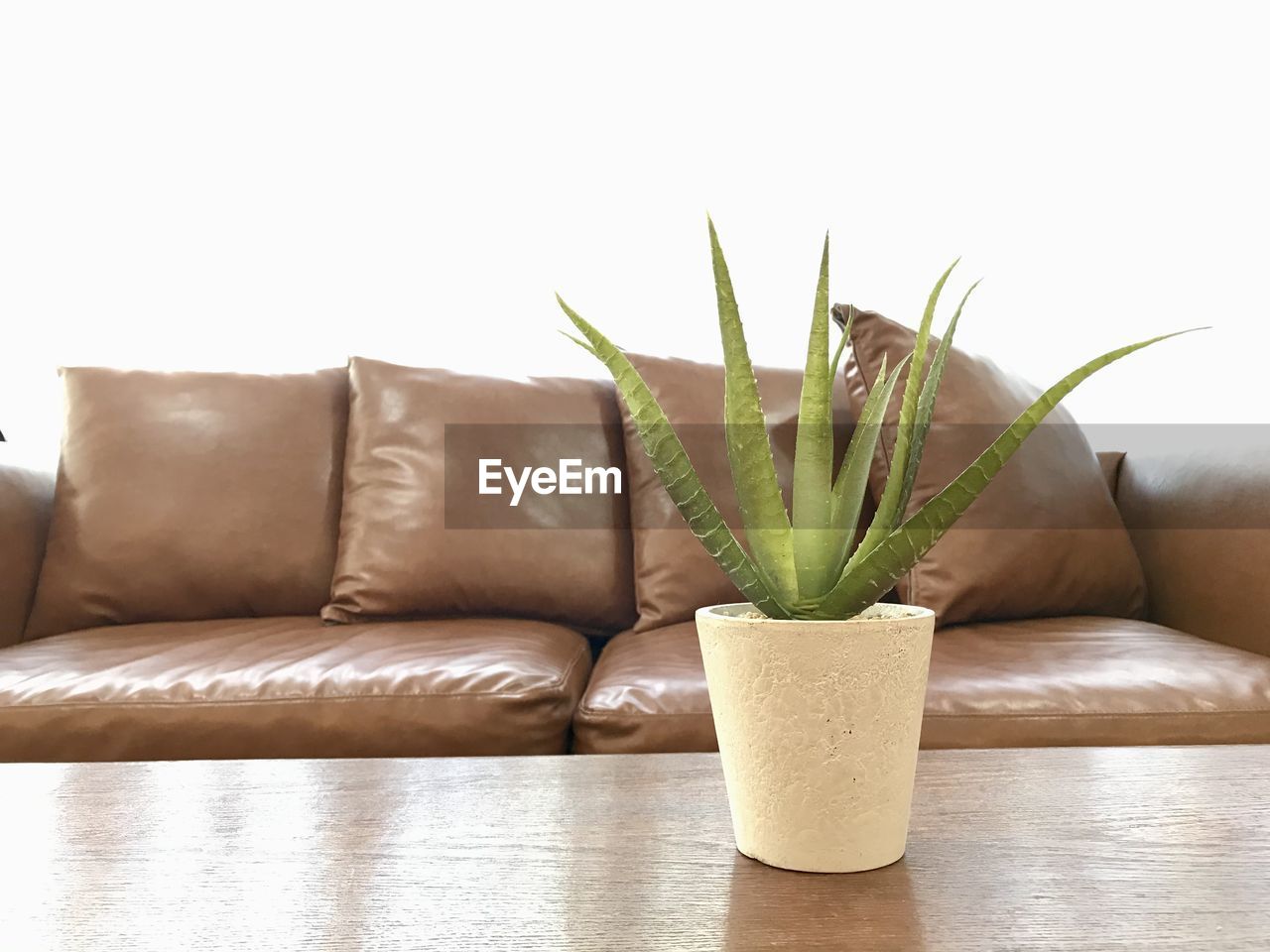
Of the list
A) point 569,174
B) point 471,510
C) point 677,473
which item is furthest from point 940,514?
point 569,174

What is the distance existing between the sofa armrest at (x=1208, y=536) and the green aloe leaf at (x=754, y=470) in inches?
47.1

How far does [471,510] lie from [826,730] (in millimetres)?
1320

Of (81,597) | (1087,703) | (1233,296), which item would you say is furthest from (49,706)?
(1233,296)

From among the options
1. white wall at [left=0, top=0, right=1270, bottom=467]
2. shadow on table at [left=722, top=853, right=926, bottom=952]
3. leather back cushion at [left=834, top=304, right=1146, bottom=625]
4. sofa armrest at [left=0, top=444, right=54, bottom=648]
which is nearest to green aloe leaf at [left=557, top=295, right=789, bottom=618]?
shadow on table at [left=722, top=853, right=926, bottom=952]

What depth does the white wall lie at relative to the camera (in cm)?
238

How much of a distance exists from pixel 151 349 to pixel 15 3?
0.92 m

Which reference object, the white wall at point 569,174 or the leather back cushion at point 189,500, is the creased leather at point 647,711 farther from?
the white wall at point 569,174

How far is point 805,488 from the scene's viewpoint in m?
0.54

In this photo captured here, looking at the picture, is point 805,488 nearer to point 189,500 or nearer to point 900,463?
point 900,463

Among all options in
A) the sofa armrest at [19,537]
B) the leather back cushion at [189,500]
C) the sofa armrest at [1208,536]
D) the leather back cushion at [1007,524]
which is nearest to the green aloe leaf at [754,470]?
the leather back cushion at [1007,524]

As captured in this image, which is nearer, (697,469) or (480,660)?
(480,660)

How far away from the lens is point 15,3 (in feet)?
7.92

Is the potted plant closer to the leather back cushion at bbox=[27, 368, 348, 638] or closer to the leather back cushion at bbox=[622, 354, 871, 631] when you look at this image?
the leather back cushion at bbox=[622, 354, 871, 631]

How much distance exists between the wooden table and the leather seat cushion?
1.24 ft
